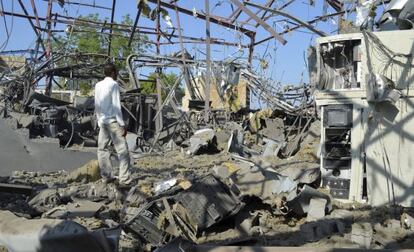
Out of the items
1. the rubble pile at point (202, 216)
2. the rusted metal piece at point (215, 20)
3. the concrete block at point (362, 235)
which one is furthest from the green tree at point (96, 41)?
the concrete block at point (362, 235)

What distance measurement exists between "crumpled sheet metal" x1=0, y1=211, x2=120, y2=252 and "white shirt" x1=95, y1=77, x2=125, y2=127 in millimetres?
3851

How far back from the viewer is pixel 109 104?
8195 mm

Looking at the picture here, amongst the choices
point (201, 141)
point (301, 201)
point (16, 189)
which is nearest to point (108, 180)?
point (16, 189)

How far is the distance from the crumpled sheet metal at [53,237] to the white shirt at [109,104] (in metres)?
3.85

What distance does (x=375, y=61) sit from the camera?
6.81 metres

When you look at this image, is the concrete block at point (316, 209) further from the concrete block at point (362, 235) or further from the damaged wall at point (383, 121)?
the damaged wall at point (383, 121)

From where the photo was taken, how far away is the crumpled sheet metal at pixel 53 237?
156 inches

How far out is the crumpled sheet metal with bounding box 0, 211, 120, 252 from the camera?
3.96m

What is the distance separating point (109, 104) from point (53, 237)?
4.36m

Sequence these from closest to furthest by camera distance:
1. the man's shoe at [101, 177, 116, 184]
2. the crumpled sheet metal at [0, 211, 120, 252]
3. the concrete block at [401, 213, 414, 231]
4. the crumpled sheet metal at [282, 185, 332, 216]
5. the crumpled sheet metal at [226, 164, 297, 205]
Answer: the crumpled sheet metal at [0, 211, 120, 252] < the concrete block at [401, 213, 414, 231] < the crumpled sheet metal at [282, 185, 332, 216] < the crumpled sheet metal at [226, 164, 297, 205] < the man's shoe at [101, 177, 116, 184]

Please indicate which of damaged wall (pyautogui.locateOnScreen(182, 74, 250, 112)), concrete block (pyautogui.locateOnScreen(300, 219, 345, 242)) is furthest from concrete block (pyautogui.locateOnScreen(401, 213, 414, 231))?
damaged wall (pyautogui.locateOnScreen(182, 74, 250, 112))

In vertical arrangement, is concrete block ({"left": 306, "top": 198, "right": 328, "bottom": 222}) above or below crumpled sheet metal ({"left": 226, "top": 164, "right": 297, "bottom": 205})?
below

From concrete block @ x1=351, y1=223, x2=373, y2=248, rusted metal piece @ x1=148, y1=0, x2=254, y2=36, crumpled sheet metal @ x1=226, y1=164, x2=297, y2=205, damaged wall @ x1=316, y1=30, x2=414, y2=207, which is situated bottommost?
concrete block @ x1=351, y1=223, x2=373, y2=248

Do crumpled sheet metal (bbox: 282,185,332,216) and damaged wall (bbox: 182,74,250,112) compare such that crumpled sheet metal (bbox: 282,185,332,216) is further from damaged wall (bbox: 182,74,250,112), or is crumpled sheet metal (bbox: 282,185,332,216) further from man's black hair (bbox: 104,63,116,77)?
damaged wall (bbox: 182,74,250,112)
